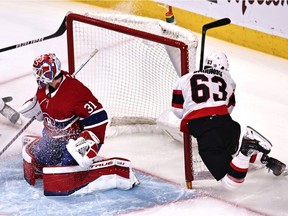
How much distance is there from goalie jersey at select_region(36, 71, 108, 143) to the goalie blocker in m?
0.14

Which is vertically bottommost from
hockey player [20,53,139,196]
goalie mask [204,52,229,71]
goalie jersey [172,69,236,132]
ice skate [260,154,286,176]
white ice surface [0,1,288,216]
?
white ice surface [0,1,288,216]

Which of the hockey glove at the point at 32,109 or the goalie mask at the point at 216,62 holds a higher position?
the goalie mask at the point at 216,62

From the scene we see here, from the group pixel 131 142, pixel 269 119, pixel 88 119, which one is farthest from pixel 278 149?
pixel 88 119

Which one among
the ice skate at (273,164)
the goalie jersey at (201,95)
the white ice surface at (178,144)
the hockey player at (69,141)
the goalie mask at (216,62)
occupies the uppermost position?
the goalie mask at (216,62)

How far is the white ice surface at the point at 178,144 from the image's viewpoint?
425 centimetres

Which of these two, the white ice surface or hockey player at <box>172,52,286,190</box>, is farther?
the white ice surface

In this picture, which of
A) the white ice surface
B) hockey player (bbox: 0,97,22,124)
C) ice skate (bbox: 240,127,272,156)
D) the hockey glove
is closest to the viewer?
ice skate (bbox: 240,127,272,156)

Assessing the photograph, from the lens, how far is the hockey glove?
4.41 meters

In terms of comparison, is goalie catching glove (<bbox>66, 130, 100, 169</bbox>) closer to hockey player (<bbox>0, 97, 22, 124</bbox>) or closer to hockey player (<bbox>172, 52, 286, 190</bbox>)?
hockey player (<bbox>172, 52, 286, 190</bbox>)

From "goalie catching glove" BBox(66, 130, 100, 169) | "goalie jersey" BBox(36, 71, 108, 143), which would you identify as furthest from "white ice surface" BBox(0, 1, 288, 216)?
"goalie jersey" BBox(36, 71, 108, 143)

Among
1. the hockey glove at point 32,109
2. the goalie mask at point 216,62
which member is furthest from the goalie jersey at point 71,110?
the goalie mask at point 216,62

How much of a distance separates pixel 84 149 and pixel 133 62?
922 millimetres

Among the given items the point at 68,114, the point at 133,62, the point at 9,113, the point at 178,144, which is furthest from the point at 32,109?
the point at 178,144

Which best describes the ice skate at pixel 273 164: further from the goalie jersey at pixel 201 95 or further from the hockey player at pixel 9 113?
the hockey player at pixel 9 113
